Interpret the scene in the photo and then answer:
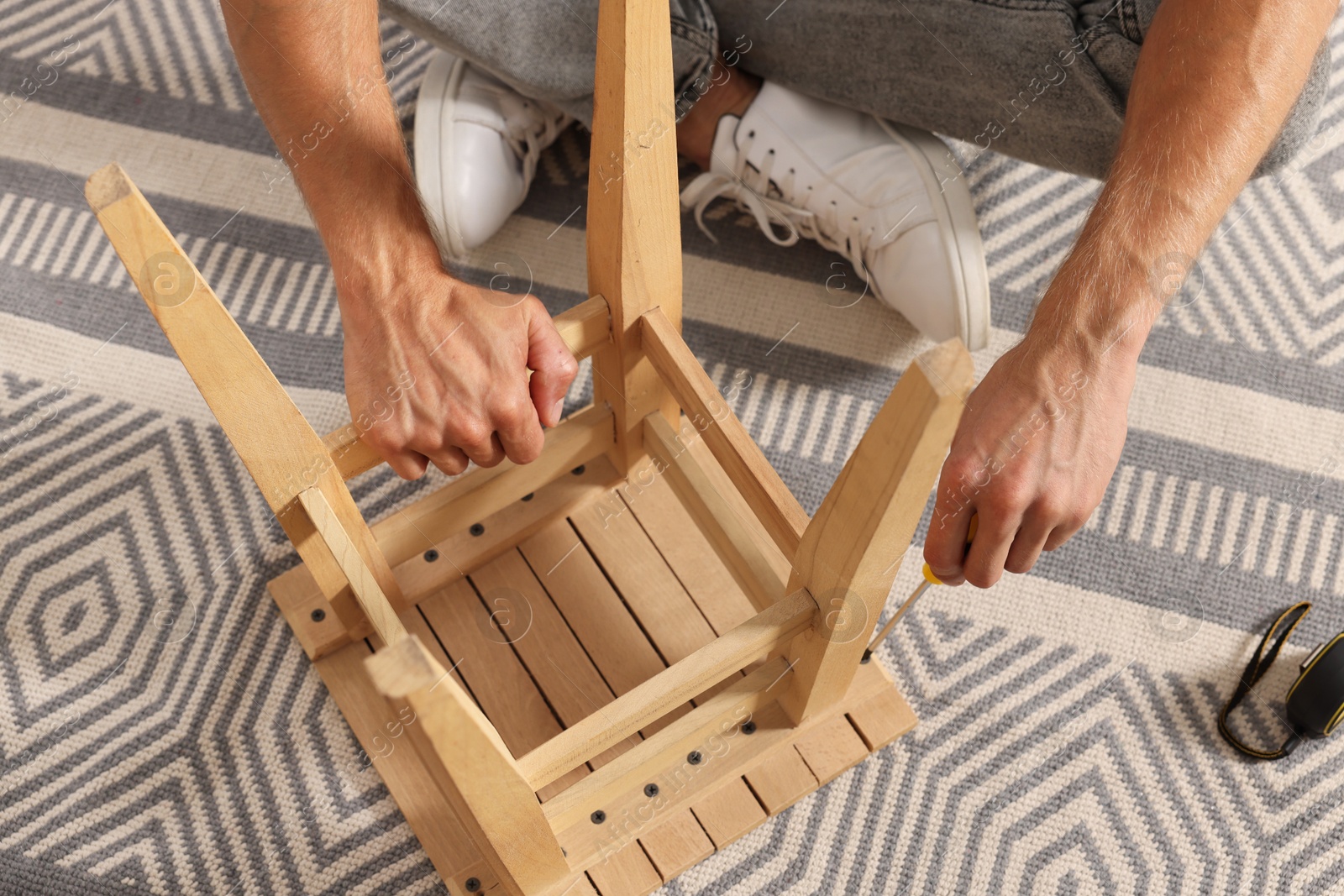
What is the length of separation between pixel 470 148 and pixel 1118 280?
560 millimetres

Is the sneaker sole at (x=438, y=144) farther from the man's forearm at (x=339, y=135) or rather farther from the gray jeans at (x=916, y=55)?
the man's forearm at (x=339, y=135)

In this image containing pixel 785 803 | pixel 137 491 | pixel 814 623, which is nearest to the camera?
pixel 814 623

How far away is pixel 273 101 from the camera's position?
65 cm

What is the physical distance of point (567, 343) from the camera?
25.2 inches

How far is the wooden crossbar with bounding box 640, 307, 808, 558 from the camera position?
60cm

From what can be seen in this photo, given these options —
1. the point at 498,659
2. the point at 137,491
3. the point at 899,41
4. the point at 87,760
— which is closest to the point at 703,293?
the point at 899,41

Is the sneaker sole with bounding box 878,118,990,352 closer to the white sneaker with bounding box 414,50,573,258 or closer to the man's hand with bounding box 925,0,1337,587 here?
the man's hand with bounding box 925,0,1337,587

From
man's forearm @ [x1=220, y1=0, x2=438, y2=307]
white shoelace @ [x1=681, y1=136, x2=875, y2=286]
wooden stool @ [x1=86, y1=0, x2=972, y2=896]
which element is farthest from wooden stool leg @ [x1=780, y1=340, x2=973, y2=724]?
white shoelace @ [x1=681, y1=136, x2=875, y2=286]

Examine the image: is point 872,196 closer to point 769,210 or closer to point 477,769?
point 769,210

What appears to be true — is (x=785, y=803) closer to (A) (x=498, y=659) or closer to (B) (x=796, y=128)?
(A) (x=498, y=659)

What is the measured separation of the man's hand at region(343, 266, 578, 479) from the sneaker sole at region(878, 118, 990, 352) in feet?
1.29

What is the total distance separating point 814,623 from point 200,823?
19.8 inches

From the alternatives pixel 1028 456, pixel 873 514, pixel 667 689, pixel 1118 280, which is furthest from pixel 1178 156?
pixel 667 689

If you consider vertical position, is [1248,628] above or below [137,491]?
below
